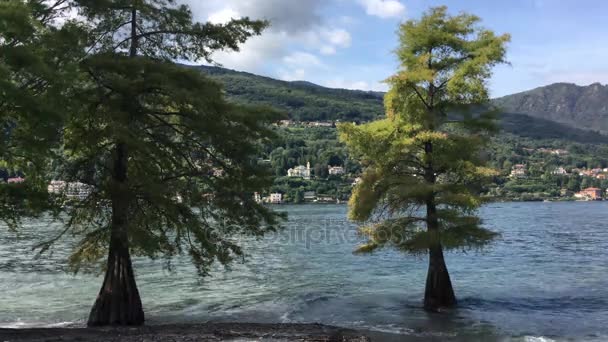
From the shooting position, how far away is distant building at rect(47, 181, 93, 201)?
16531 mm

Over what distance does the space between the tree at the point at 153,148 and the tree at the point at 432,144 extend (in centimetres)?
512

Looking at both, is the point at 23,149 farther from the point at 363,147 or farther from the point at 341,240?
the point at 341,240

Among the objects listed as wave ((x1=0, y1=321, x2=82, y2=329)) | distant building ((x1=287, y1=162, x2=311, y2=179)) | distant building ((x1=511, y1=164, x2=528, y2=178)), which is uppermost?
distant building ((x1=287, y1=162, x2=311, y2=179))

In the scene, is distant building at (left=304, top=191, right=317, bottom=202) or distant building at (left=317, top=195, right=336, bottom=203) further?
distant building at (left=304, top=191, right=317, bottom=202)

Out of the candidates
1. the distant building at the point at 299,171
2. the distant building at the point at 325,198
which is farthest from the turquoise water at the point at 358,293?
the distant building at the point at 299,171

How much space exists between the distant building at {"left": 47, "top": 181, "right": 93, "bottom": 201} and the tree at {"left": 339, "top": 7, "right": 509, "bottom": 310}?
9.47 meters

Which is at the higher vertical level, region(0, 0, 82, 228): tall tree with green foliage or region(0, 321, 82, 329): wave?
region(0, 0, 82, 228): tall tree with green foliage

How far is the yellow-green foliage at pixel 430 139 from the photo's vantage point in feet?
66.8

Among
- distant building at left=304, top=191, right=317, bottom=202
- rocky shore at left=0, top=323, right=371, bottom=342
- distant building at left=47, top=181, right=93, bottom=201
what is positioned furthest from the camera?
distant building at left=304, top=191, right=317, bottom=202

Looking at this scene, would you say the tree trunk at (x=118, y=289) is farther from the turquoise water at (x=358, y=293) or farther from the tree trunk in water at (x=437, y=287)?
the tree trunk in water at (x=437, y=287)

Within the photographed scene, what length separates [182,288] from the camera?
93.6 feet

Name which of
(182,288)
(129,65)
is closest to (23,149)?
(129,65)

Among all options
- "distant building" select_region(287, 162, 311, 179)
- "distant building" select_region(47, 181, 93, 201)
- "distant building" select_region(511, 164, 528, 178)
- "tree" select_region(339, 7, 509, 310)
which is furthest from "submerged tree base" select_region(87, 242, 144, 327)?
"distant building" select_region(511, 164, 528, 178)

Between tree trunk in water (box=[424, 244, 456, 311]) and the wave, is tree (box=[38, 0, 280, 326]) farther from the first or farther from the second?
tree trunk in water (box=[424, 244, 456, 311])
